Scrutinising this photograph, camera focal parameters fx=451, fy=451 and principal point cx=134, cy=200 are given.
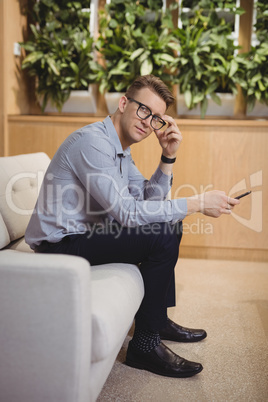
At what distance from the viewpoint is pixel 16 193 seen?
2033mm

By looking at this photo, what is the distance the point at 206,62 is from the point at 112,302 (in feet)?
8.13

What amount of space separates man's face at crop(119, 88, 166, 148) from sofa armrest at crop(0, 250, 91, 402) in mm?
852

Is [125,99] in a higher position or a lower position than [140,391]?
higher

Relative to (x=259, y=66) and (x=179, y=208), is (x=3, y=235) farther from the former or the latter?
(x=259, y=66)

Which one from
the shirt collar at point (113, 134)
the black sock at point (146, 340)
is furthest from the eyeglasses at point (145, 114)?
the black sock at point (146, 340)

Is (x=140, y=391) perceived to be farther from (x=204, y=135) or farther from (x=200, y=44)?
(x=200, y=44)

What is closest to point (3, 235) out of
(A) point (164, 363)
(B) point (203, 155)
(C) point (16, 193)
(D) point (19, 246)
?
(D) point (19, 246)

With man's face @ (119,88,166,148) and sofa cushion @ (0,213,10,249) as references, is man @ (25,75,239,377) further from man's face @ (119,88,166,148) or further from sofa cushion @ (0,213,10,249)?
sofa cushion @ (0,213,10,249)

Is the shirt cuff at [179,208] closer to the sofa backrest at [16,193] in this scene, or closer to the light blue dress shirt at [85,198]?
the light blue dress shirt at [85,198]

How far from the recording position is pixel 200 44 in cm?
332

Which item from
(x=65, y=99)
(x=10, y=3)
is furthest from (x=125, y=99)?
(x=10, y=3)

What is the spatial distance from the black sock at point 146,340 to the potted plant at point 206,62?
6.69 ft

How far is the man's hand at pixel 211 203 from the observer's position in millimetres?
1775

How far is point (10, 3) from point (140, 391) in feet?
9.64
